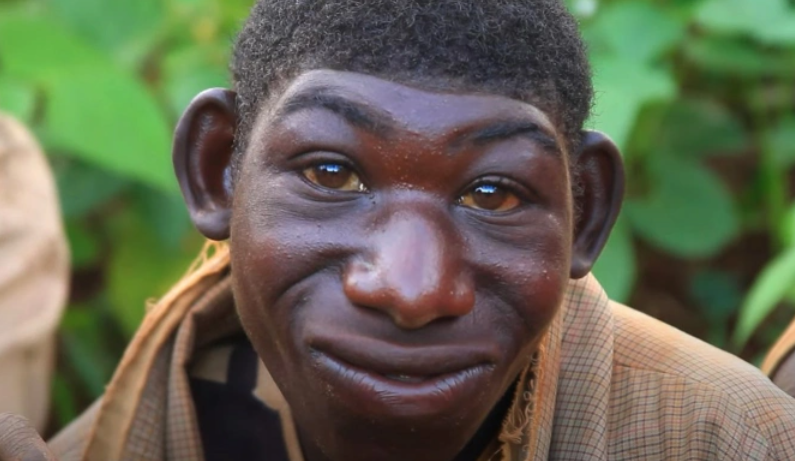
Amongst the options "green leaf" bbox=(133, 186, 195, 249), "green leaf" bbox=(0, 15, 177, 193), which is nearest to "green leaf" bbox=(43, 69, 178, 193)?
"green leaf" bbox=(0, 15, 177, 193)

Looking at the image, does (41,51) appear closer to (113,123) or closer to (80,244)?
(113,123)

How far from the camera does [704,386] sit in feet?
5.73

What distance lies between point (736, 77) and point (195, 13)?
46.9 inches

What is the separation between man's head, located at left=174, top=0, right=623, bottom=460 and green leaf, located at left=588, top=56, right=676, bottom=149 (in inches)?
31.3

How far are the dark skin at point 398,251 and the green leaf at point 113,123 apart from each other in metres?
1.05

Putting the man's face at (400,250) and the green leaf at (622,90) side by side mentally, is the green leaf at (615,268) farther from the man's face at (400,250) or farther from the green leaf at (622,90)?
the man's face at (400,250)

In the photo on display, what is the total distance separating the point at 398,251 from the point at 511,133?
187mm

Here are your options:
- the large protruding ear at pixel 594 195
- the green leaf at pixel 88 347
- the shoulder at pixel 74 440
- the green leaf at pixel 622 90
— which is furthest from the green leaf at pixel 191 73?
the large protruding ear at pixel 594 195

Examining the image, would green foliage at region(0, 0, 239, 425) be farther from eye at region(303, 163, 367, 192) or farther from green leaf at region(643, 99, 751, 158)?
eye at region(303, 163, 367, 192)

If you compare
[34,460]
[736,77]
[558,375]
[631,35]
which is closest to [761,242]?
[736,77]

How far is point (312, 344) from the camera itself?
1.48 m

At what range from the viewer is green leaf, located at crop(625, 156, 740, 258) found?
2.94 metres

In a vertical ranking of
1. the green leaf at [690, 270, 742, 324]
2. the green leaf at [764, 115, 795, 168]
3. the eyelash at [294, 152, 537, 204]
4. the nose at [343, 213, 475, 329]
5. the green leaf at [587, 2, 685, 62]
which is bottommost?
the green leaf at [690, 270, 742, 324]

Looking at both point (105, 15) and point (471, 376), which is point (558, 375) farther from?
point (105, 15)
